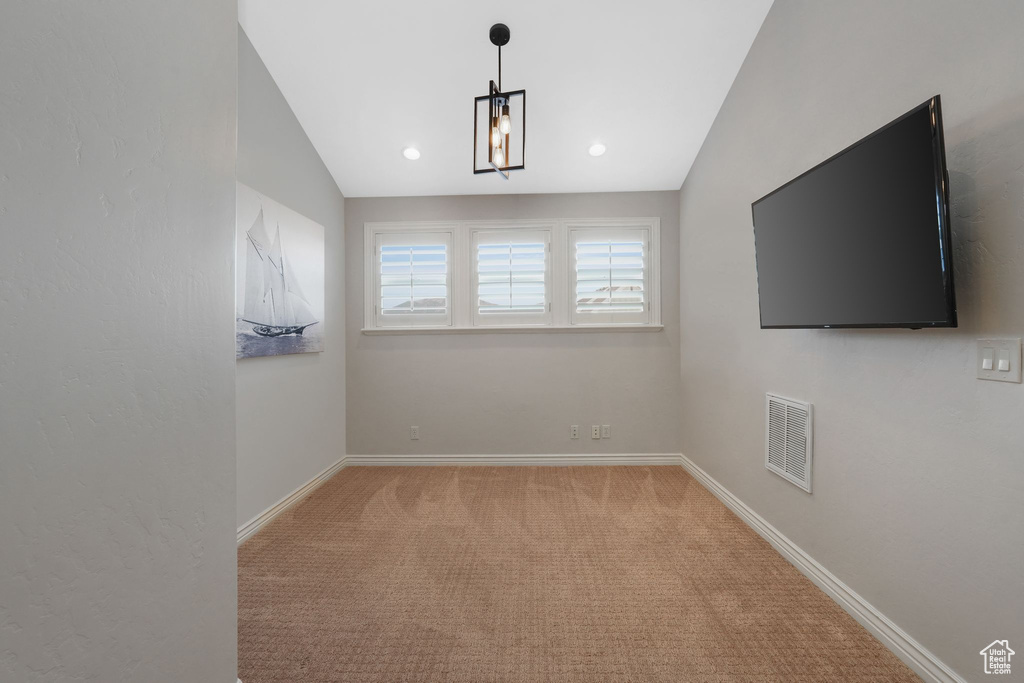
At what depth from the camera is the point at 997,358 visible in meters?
1.36

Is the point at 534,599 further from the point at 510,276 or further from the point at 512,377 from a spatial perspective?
the point at 510,276

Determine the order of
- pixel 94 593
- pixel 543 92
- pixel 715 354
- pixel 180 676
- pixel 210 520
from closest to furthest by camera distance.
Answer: pixel 94 593, pixel 180 676, pixel 210 520, pixel 543 92, pixel 715 354

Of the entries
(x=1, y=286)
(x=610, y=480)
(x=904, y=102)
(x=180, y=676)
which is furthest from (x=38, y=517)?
(x=610, y=480)

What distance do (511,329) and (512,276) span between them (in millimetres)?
496

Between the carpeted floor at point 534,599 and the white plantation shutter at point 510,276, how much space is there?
65.5 inches

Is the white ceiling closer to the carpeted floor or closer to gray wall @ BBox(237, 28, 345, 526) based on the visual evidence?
gray wall @ BBox(237, 28, 345, 526)

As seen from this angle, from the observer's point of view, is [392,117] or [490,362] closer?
[392,117]

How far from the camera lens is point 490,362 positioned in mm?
4141

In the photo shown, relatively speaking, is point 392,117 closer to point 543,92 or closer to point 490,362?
point 543,92

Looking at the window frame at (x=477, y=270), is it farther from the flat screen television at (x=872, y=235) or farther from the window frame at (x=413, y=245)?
the flat screen television at (x=872, y=235)

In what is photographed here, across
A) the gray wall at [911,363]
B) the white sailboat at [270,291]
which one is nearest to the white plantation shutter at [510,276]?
the white sailboat at [270,291]

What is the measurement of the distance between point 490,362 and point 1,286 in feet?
11.3

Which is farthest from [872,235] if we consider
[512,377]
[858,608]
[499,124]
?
[512,377]

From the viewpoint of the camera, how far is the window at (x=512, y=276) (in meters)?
4.11
